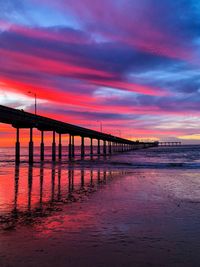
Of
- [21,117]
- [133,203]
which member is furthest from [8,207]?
[21,117]

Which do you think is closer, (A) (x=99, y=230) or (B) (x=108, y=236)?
(B) (x=108, y=236)

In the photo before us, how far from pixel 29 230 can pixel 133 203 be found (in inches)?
242

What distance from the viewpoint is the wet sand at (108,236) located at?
7.54 meters

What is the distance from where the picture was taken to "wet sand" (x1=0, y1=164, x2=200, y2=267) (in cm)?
754

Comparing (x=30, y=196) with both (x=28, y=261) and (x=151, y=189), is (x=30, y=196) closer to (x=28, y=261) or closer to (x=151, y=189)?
(x=151, y=189)

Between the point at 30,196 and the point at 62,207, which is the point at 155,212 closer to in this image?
the point at 62,207

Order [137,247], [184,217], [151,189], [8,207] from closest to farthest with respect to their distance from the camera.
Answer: [137,247] → [184,217] → [8,207] → [151,189]

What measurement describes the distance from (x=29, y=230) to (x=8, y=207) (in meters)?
4.19

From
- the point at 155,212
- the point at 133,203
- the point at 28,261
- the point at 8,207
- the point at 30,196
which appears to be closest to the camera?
the point at 28,261

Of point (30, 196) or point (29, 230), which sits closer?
point (29, 230)

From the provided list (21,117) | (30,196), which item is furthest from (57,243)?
(21,117)

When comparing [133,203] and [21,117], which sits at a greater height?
[21,117]

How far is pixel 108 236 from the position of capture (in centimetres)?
947

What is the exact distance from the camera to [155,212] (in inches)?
516
